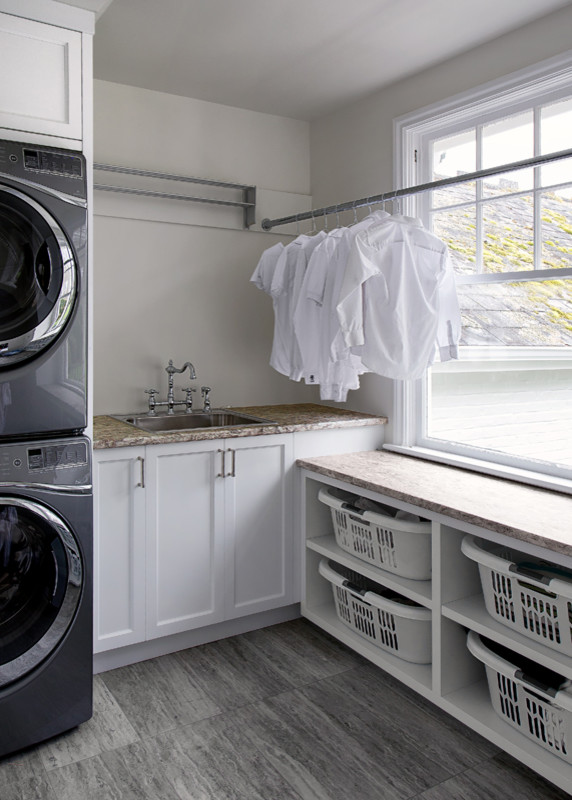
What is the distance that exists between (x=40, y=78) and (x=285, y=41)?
1.10 m

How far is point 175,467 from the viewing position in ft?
8.20

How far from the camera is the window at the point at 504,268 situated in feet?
7.84

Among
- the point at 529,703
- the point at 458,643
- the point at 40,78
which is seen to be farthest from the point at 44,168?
the point at 529,703

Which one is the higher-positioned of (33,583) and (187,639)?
(33,583)

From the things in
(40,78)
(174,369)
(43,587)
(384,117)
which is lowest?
(43,587)

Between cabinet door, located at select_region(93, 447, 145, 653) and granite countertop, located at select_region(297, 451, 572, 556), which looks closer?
granite countertop, located at select_region(297, 451, 572, 556)

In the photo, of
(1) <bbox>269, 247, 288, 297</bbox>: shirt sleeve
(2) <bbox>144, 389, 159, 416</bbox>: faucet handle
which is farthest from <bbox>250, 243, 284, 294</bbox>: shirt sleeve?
(2) <bbox>144, 389, 159, 416</bbox>: faucet handle

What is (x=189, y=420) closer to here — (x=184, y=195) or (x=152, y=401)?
(x=152, y=401)

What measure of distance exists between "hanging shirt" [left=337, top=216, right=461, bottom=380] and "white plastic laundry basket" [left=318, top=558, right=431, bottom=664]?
0.88m

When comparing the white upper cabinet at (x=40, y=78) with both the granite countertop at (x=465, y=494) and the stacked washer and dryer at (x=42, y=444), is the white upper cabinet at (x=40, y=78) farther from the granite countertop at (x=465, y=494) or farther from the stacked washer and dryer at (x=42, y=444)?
the granite countertop at (x=465, y=494)

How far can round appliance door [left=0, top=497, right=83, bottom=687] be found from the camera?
6.31ft

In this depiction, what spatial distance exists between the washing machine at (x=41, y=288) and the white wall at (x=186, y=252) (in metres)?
1.04

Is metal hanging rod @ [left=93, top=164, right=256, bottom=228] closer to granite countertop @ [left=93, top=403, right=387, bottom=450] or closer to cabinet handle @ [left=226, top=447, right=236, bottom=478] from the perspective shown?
granite countertop @ [left=93, top=403, right=387, bottom=450]

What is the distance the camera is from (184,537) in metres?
2.55
